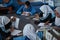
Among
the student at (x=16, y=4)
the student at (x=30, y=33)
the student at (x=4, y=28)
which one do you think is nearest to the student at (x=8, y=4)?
the student at (x=16, y=4)

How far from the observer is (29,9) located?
534cm

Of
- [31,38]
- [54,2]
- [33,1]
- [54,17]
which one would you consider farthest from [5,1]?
[31,38]

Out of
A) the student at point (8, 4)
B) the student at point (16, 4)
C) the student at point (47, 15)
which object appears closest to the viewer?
the student at point (47, 15)

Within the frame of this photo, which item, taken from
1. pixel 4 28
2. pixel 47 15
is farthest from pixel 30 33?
pixel 47 15

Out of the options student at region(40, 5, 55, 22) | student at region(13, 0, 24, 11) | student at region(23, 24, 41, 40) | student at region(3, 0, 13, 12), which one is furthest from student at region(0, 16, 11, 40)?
student at region(13, 0, 24, 11)

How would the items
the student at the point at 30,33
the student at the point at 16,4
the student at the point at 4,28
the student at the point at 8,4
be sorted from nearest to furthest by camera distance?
the student at the point at 30,33, the student at the point at 4,28, the student at the point at 8,4, the student at the point at 16,4

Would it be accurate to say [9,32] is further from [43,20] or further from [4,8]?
[4,8]

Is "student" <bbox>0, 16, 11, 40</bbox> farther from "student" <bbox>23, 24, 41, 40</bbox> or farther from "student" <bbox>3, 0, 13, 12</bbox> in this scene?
"student" <bbox>3, 0, 13, 12</bbox>

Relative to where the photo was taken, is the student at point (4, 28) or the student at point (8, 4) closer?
the student at point (4, 28)

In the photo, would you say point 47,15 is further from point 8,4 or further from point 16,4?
point 16,4

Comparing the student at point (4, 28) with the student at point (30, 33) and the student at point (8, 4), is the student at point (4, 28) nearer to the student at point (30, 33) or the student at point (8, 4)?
the student at point (30, 33)

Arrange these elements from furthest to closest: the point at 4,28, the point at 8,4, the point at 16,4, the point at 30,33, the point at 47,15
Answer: the point at 16,4 < the point at 8,4 < the point at 47,15 < the point at 4,28 < the point at 30,33

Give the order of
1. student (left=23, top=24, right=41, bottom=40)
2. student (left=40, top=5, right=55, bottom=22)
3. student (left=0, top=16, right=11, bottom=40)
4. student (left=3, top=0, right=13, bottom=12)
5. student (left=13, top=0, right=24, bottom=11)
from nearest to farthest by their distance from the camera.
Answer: student (left=23, top=24, right=41, bottom=40)
student (left=0, top=16, right=11, bottom=40)
student (left=40, top=5, right=55, bottom=22)
student (left=3, top=0, right=13, bottom=12)
student (left=13, top=0, right=24, bottom=11)

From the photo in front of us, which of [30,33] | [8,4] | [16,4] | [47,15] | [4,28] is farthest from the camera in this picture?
[16,4]
